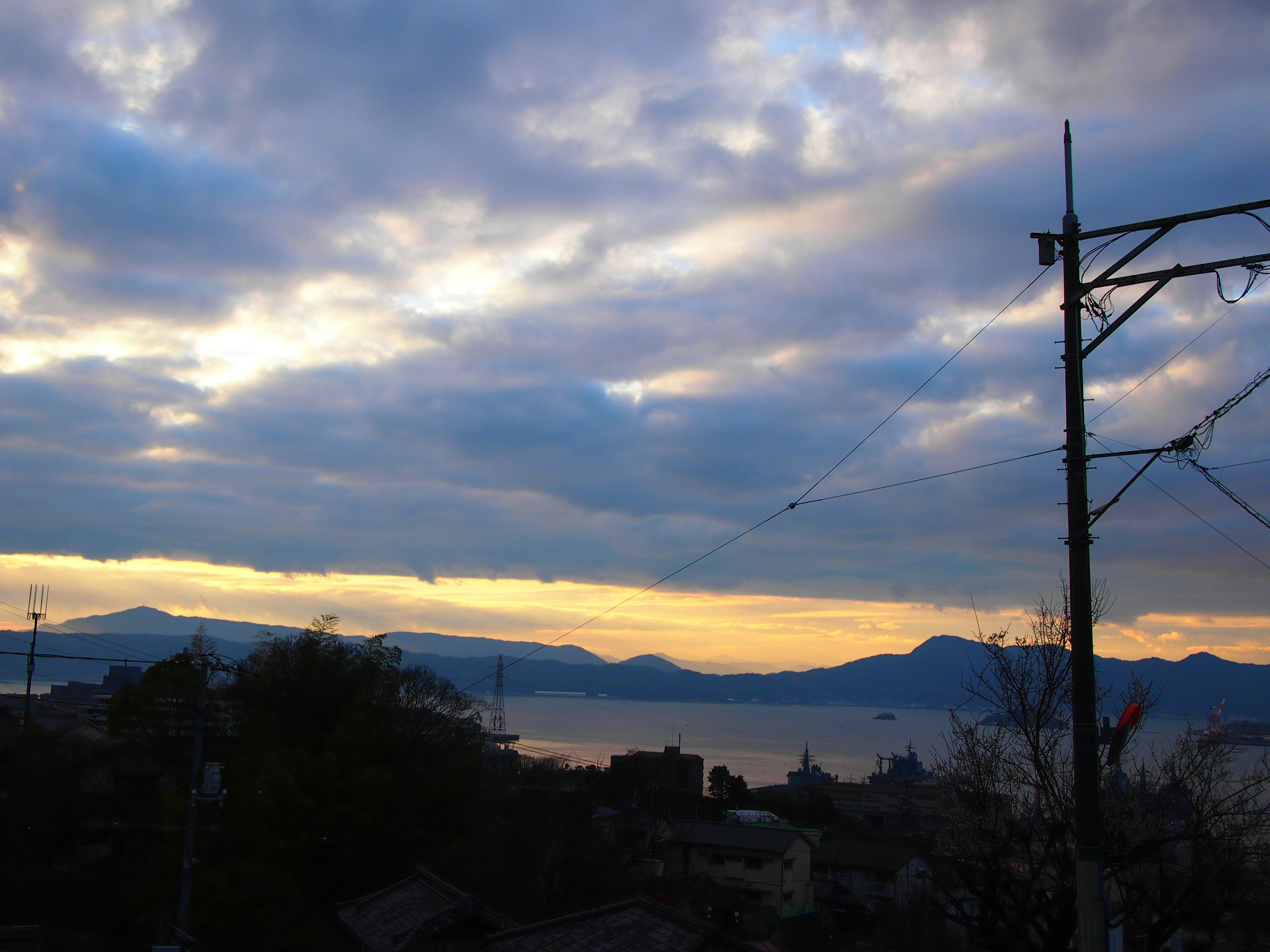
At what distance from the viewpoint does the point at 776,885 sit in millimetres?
46250

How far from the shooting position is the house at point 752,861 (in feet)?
152

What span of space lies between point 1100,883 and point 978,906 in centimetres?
485

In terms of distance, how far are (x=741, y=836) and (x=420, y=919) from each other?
33.4m

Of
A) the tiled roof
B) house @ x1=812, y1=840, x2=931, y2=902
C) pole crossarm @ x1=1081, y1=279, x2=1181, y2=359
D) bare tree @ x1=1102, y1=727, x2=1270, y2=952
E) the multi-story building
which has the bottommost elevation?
the multi-story building

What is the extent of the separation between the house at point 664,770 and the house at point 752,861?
24863 millimetres

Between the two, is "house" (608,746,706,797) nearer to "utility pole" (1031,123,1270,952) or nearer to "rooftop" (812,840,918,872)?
"rooftop" (812,840,918,872)

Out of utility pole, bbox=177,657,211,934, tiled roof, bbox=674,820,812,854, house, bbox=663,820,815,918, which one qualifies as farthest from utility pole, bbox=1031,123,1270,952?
tiled roof, bbox=674,820,812,854

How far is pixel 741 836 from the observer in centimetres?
4819

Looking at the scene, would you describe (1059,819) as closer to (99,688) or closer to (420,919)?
(420,919)

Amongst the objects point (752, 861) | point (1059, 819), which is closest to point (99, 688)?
point (752, 861)

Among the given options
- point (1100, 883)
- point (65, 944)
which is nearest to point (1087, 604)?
point (1100, 883)

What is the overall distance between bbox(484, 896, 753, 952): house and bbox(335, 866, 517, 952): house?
1066 millimetres

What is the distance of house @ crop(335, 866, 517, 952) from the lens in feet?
56.2

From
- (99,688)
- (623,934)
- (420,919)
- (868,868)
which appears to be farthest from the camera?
(99,688)
